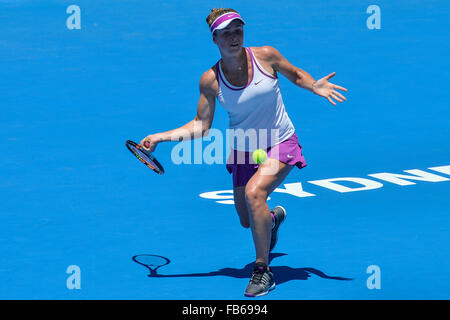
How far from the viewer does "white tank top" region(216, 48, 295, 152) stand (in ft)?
29.5

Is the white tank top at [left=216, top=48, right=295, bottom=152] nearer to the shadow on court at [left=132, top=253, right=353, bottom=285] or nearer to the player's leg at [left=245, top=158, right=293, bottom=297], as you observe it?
the player's leg at [left=245, top=158, right=293, bottom=297]

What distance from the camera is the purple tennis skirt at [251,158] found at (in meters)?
9.07

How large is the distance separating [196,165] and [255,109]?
11.5 ft

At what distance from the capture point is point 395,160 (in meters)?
12.1

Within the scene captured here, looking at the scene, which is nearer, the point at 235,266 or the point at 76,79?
the point at 235,266

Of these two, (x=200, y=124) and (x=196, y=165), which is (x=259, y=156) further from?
(x=196, y=165)

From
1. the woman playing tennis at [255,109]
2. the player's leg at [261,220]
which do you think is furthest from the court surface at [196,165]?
the woman playing tennis at [255,109]

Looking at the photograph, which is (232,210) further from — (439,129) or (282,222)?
(439,129)

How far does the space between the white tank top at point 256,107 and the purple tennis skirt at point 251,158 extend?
0.07 metres
